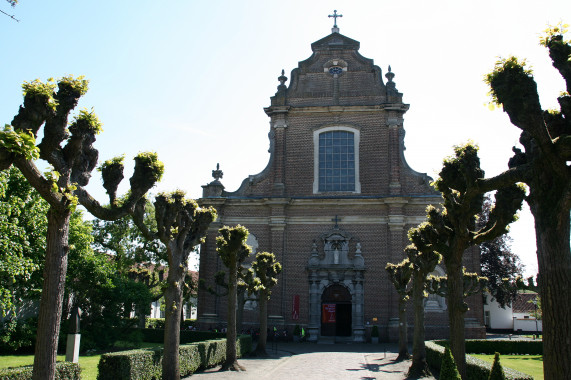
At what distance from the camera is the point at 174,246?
525 inches

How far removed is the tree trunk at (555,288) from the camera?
6.39 metres

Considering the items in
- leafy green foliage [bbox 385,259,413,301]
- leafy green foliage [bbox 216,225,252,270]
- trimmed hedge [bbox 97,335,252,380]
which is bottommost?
trimmed hedge [bbox 97,335,252,380]

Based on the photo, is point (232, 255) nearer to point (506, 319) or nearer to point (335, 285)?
point (335, 285)

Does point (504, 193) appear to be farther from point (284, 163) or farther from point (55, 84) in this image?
point (284, 163)

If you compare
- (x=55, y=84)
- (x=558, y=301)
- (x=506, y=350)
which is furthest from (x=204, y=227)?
(x=506, y=350)

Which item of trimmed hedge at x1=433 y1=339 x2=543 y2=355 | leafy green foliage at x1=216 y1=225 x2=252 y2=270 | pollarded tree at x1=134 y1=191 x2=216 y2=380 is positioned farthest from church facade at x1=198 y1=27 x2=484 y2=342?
pollarded tree at x1=134 y1=191 x2=216 y2=380

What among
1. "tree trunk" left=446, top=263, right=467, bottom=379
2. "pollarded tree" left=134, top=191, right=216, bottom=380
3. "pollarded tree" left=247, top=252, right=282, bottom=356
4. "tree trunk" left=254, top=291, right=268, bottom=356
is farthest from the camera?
"pollarded tree" left=247, top=252, right=282, bottom=356

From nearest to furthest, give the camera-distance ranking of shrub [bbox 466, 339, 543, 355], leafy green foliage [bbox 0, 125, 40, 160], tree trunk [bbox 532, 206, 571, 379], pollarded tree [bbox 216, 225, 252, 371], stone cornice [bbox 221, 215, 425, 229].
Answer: tree trunk [bbox 532, 206, 571, 379]
leafy green foliage [bbox 0, 125, 40, 160]
pollarded tree [bbox 216, 225, 252, 371]
shrub [bbox 466, 339, 543, 355]
stone cornice [bbox 221, 215, 425, 229]

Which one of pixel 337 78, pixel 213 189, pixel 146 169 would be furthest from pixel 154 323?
pixel 146 169

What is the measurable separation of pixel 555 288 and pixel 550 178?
5.27 feet

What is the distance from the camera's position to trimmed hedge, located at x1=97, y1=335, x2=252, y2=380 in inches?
450

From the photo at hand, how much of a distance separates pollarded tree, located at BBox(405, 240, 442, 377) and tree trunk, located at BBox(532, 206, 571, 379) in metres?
6.47

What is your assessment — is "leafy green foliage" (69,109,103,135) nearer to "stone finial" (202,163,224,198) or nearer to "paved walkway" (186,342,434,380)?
"paved walkway" (186,342,434,380)

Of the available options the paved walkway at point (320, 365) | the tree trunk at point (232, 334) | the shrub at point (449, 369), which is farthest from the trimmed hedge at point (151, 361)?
the shrub at point (449, 369)
